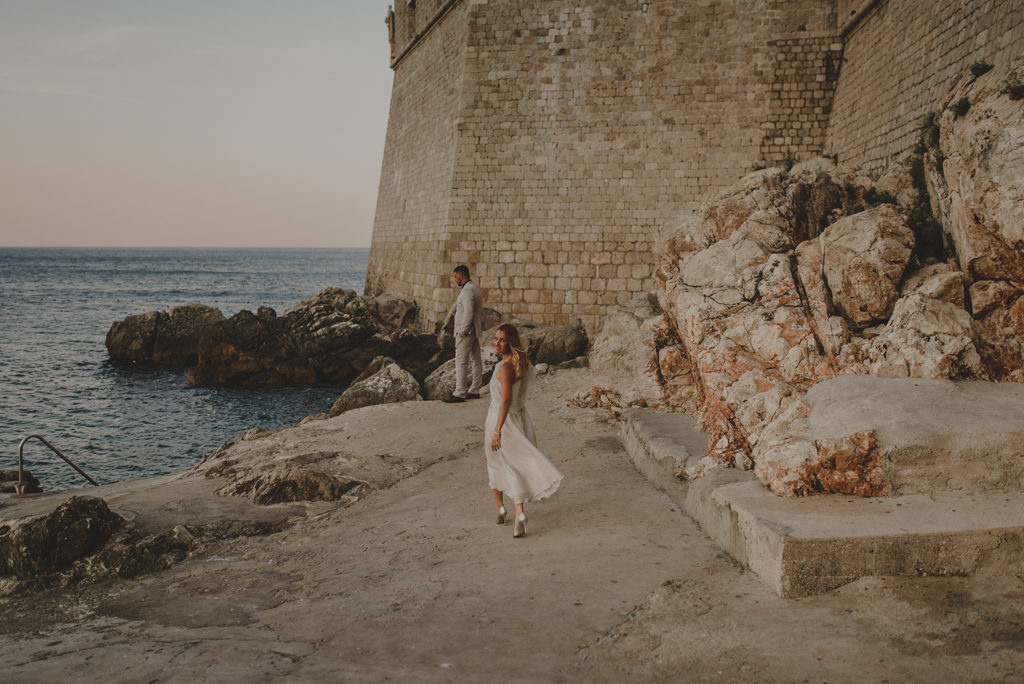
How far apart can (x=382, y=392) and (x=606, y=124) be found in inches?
334

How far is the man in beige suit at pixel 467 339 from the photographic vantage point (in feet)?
31.9

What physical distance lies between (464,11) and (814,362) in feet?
48.0

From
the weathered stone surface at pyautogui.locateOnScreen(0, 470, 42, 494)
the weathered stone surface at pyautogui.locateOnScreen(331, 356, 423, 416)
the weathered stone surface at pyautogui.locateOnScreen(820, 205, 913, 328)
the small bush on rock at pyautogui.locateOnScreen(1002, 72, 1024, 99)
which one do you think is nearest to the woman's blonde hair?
the weathered stone surface at pyautogui.locateOnScreen(820, 205, 913, 328)

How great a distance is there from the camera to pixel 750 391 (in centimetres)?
Answer: 598

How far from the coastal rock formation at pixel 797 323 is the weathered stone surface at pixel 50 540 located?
4718 mm

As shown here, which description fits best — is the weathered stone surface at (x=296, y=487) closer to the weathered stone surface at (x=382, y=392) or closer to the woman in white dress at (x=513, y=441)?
the woman in white dress at (x=513, y=441)

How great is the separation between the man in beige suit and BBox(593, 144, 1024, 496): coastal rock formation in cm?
174

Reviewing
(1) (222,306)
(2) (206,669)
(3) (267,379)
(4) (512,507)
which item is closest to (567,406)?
(4) (512,507)

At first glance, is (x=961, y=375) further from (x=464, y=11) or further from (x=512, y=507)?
(x=464, y=11)

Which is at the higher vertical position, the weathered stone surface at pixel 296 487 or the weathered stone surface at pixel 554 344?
the weathered stone surface at pixel 554 344

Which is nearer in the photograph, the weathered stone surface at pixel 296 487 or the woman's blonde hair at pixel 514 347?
the woman's blonde hair at pixel 514 347

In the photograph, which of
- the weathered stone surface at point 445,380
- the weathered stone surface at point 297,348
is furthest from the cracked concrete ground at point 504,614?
the weathered stone surface at point 297,348

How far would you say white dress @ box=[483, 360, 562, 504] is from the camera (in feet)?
17.4

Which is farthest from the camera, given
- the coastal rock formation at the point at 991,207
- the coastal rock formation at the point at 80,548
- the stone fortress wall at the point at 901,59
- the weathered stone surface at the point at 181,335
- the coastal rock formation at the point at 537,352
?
the weathered stone surface at the point at 181,335
